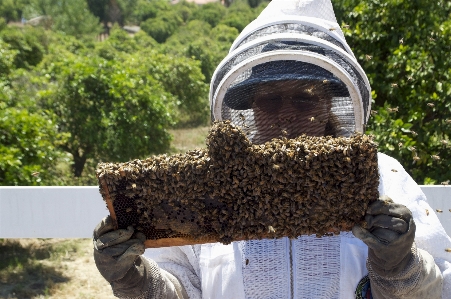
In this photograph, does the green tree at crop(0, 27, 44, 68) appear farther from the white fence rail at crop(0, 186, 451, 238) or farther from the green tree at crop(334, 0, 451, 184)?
the white fence rail at crop(0, 186, 451, 238)

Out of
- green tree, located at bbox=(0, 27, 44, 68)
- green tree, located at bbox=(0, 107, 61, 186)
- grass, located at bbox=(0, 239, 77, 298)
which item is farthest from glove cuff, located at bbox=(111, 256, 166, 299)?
green tree, located at bbox=(0, 27, 44, 68)

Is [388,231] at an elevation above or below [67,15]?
below

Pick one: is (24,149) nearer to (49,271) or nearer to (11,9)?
(49,271)

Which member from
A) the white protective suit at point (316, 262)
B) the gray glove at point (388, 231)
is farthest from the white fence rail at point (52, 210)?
the gray glove at point (388, 231)

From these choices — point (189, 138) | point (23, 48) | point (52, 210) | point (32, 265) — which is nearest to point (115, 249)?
point (52, 210)

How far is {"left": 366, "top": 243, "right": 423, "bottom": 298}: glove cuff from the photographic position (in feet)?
5.74

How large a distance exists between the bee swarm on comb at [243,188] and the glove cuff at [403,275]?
218 millimetres

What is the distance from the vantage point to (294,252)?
203cm

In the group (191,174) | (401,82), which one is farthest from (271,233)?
(401,82)

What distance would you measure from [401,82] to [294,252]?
10.1 feet

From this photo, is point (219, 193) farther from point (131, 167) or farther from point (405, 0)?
point (405, 0)

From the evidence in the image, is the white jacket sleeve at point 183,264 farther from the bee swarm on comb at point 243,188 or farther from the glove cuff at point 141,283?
the bee swarm on comb at point 243,188

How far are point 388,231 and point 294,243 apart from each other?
467 mm

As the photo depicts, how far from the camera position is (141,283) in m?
1.94
